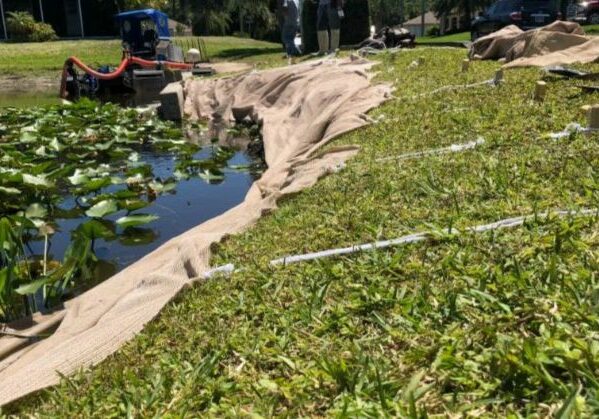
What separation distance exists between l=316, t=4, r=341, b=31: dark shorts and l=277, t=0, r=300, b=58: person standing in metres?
1.28

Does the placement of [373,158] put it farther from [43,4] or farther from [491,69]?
[43,4]

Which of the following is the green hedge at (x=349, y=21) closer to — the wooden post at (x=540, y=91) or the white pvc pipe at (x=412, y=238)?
the wooden post at (x=540, y=91)

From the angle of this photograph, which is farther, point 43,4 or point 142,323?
point 43,4

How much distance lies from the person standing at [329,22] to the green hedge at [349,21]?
430 cm

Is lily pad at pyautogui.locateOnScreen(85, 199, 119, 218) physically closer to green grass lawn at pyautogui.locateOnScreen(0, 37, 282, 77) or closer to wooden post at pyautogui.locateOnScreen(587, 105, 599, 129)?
wooden post at pyautogui.locateOnScreen(587, 105, 599, 129)

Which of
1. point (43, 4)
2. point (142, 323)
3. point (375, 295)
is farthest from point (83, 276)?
point (43, 4)

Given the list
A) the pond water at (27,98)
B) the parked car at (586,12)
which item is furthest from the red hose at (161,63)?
the parked car at (586,12)

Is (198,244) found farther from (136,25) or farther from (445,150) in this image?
(136,25)

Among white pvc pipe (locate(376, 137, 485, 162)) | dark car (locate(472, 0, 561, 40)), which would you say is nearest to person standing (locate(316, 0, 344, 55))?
dark car (locate(472, 0, 561, 40))

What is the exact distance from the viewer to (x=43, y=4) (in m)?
34.4

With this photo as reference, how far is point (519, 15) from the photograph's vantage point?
591 inches

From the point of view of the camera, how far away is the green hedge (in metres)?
18.7

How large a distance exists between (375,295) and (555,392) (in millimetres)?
835

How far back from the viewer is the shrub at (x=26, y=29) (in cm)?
3152
